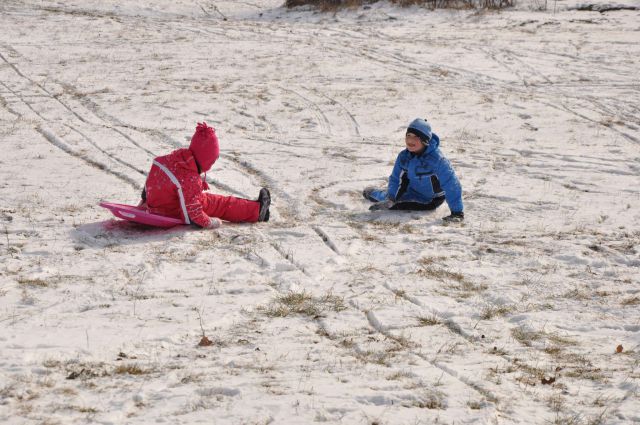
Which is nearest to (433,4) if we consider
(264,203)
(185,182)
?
(264,203)

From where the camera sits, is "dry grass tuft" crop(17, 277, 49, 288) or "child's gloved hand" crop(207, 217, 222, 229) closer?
"dry grass tuft" crop(17, 277, 49, 288)

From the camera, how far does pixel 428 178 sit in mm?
7965

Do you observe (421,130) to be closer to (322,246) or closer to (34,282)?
(322,246)

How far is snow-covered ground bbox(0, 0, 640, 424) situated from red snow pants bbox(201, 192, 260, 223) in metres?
0.21

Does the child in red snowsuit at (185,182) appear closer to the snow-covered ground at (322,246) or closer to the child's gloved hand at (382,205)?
the snow-covered ground at (322,246)

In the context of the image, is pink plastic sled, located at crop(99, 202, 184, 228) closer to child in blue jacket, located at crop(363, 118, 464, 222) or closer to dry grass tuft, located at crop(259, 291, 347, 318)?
dry grass tuft, located at crop(259, 291, 347, 318)

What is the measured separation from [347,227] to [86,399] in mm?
3785

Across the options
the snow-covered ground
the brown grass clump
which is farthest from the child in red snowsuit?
the brown grass clump

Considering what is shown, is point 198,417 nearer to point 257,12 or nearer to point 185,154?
point 185,154

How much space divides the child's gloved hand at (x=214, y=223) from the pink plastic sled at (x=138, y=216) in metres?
0.31

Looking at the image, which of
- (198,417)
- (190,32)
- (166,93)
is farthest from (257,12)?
(198,417)

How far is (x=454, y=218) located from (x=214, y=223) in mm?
2366

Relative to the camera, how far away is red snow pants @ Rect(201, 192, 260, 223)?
7.40m

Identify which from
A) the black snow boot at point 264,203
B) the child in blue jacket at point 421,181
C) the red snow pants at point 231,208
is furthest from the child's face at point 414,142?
the red snow pants at point 231,208
